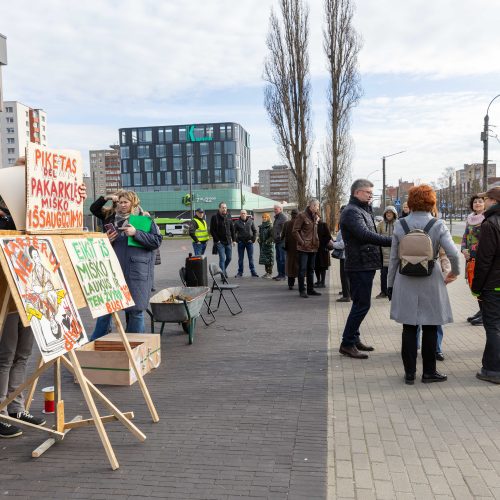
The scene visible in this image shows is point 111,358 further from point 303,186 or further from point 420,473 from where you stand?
point 303,186

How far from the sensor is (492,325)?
5.25 meters

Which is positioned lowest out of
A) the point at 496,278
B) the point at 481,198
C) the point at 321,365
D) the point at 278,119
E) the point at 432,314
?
the point at 321,365

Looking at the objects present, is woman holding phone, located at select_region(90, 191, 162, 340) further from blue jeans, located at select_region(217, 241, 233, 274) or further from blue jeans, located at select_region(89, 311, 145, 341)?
blue jeans, located at select_region(217, 241, 233, 274)

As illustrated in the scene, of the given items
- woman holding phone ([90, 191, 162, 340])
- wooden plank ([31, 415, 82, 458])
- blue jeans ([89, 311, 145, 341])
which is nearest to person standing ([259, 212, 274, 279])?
blue jeans ([89, 311, 145, 341])

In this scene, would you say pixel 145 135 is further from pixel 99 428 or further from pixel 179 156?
pixel 99 428

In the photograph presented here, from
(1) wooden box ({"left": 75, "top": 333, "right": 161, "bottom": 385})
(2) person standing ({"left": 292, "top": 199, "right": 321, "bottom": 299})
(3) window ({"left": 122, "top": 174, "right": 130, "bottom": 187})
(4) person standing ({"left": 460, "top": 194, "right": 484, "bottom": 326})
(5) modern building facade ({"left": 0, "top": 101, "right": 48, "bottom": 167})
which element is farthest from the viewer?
(5) modern building facade ({"left": 0, "top": 101, "right": 48, "bottom": 167})

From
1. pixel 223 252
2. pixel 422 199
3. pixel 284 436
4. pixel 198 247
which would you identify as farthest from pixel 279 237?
pixel 284 436

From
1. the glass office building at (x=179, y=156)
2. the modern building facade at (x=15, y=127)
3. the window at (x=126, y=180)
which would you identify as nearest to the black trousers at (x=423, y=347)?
the glass office building at (x=179, y=156)

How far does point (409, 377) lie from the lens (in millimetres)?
5301

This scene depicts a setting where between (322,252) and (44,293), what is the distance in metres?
9.35

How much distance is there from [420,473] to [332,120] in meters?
24.7

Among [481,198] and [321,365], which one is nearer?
[321,365]

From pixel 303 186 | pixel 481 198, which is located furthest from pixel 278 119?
pixel 481 198

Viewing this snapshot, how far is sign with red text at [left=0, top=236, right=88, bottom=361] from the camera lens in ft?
10.8
